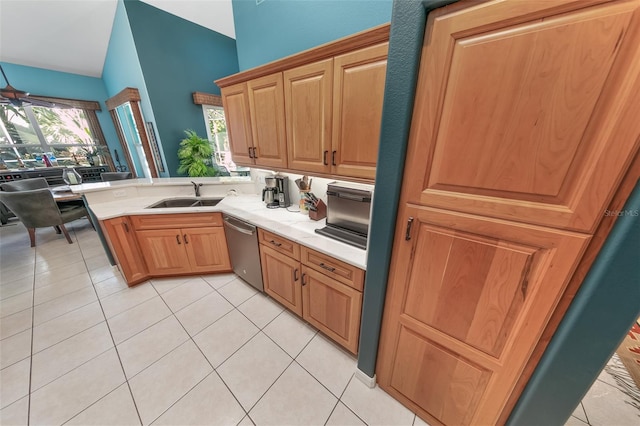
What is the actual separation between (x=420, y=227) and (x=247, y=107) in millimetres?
1694

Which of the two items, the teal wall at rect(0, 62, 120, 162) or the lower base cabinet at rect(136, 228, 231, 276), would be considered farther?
the teal wall at rect(0, 62, 120, 162)

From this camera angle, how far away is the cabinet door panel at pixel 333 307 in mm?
1354

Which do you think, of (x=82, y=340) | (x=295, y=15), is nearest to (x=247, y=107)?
(x=295, y=15)

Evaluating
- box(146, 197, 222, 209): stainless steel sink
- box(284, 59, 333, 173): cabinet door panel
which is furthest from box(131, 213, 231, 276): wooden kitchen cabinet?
box(284, 59, 333, 173): cabinet door panel

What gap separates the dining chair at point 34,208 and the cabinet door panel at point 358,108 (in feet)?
14.0

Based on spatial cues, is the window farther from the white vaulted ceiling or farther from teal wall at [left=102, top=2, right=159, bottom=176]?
the white vaulted ceiling

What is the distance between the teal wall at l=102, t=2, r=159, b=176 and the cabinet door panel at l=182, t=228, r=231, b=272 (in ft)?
7.19

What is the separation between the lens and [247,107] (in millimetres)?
1756

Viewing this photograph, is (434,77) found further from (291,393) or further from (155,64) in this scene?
(155,64)

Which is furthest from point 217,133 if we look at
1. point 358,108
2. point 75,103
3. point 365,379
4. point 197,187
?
point 365,379

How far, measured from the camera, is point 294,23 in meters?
1.70

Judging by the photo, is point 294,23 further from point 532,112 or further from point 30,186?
point 30,186

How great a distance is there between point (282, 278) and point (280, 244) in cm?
35

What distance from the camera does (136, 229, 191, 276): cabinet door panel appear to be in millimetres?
2156
